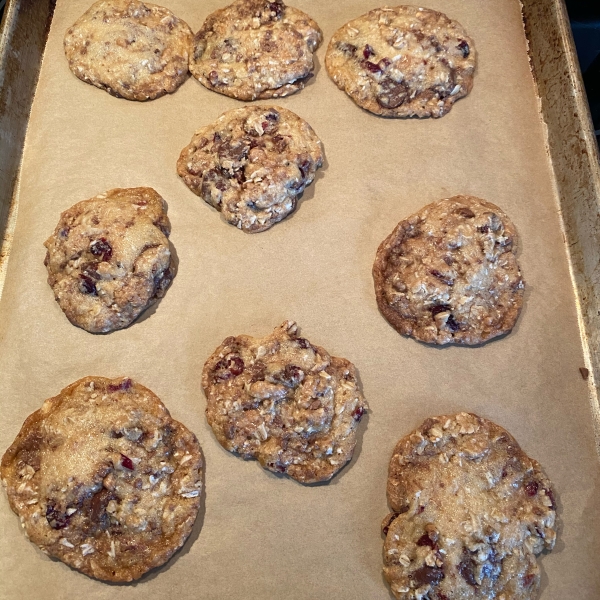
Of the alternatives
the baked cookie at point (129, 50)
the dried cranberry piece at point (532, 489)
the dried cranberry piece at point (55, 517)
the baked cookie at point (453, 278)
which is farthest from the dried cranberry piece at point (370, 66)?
the dried cranberry piece at point (55, 517)

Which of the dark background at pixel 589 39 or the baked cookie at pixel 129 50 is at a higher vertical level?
the baked cookie at pixel 129 50

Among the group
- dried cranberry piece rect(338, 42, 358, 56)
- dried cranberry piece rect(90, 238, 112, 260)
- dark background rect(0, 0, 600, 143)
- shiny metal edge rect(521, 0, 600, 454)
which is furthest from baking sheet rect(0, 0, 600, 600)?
dark background rect(0, 0, 600, 143)

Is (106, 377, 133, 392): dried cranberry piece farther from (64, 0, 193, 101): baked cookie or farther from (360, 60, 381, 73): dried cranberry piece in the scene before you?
(360, 60, 381, 73): dried cranberry piece

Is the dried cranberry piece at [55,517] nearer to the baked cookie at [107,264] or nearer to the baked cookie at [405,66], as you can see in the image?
the baked cookie at [107,264]

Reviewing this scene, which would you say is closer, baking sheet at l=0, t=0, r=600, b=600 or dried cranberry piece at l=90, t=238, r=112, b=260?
baking sheet at l=0, t=0, r=600, b=600

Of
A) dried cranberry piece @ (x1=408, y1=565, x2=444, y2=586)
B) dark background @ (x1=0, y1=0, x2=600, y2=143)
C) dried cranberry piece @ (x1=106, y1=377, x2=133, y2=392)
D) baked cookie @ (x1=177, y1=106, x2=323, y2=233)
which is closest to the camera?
dried cranberry piece @ (x1=408, y1=565, x2=444, y2=586)

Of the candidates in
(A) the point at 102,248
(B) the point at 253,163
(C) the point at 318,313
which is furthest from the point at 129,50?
(C) the point at 318,313
